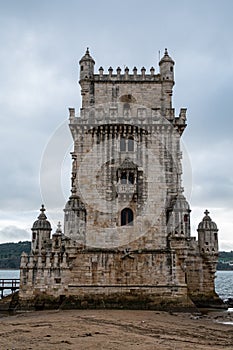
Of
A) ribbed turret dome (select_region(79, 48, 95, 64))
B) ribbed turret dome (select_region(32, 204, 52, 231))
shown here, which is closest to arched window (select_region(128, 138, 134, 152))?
ribbed turret dome (select_region(79, 48, 95, 64))

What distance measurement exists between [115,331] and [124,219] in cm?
1438

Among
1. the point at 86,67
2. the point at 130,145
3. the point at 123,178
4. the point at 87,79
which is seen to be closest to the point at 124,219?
the point at 123,178

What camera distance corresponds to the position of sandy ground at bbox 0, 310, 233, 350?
73.1ft

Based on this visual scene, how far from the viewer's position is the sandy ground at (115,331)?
73.1ft

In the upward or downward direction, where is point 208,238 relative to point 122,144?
downward

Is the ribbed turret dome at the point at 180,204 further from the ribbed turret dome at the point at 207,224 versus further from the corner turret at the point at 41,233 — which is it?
the corner turret at the point at 41,233

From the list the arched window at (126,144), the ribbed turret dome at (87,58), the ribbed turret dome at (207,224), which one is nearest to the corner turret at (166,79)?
the arched window at (126,144)

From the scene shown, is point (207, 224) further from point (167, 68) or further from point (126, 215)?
point (167, 68)

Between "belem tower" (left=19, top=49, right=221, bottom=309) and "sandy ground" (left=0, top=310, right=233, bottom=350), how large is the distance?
2.49 m

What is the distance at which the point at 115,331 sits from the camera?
2614 cm

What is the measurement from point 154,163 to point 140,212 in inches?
186

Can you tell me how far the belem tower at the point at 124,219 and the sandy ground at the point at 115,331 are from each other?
8.18 ft

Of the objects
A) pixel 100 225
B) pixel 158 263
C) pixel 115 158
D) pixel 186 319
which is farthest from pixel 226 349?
pixel 115 158

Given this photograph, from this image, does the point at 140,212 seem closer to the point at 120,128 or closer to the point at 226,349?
the point at 120,128
